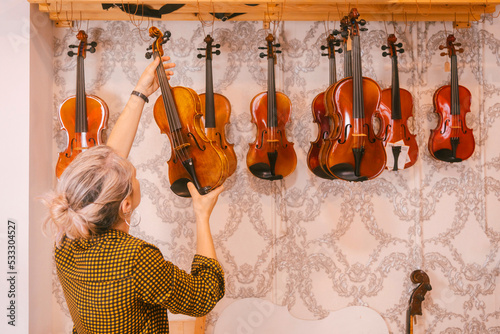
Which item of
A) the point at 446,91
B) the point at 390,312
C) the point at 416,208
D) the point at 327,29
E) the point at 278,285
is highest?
the point at 327,29

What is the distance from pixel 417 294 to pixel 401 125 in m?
1.07

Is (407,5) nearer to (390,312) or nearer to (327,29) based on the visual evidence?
(327,29)

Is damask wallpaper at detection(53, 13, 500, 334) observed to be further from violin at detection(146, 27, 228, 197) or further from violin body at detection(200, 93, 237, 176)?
violin at detection(146, 27, 228, 197)

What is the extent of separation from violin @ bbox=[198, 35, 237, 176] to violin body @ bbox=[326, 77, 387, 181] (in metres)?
0.57

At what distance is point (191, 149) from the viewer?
182 centimetres

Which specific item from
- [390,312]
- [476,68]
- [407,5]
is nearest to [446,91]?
[476,68]

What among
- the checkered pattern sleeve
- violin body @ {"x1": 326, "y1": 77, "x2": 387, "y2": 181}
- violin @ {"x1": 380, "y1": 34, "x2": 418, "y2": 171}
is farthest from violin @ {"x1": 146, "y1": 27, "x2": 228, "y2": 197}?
violin @ {"x1": 380, "y1": 34, "x2": 418, "y2": 171}

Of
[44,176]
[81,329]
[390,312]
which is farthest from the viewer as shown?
[390,312]

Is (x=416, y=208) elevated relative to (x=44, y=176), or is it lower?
lower

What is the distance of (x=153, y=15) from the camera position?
238cm

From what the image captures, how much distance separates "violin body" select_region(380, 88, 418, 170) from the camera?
2365mm

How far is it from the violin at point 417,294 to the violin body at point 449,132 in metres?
0.76

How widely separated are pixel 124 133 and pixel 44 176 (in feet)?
3.36

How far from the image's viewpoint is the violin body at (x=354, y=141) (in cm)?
198
